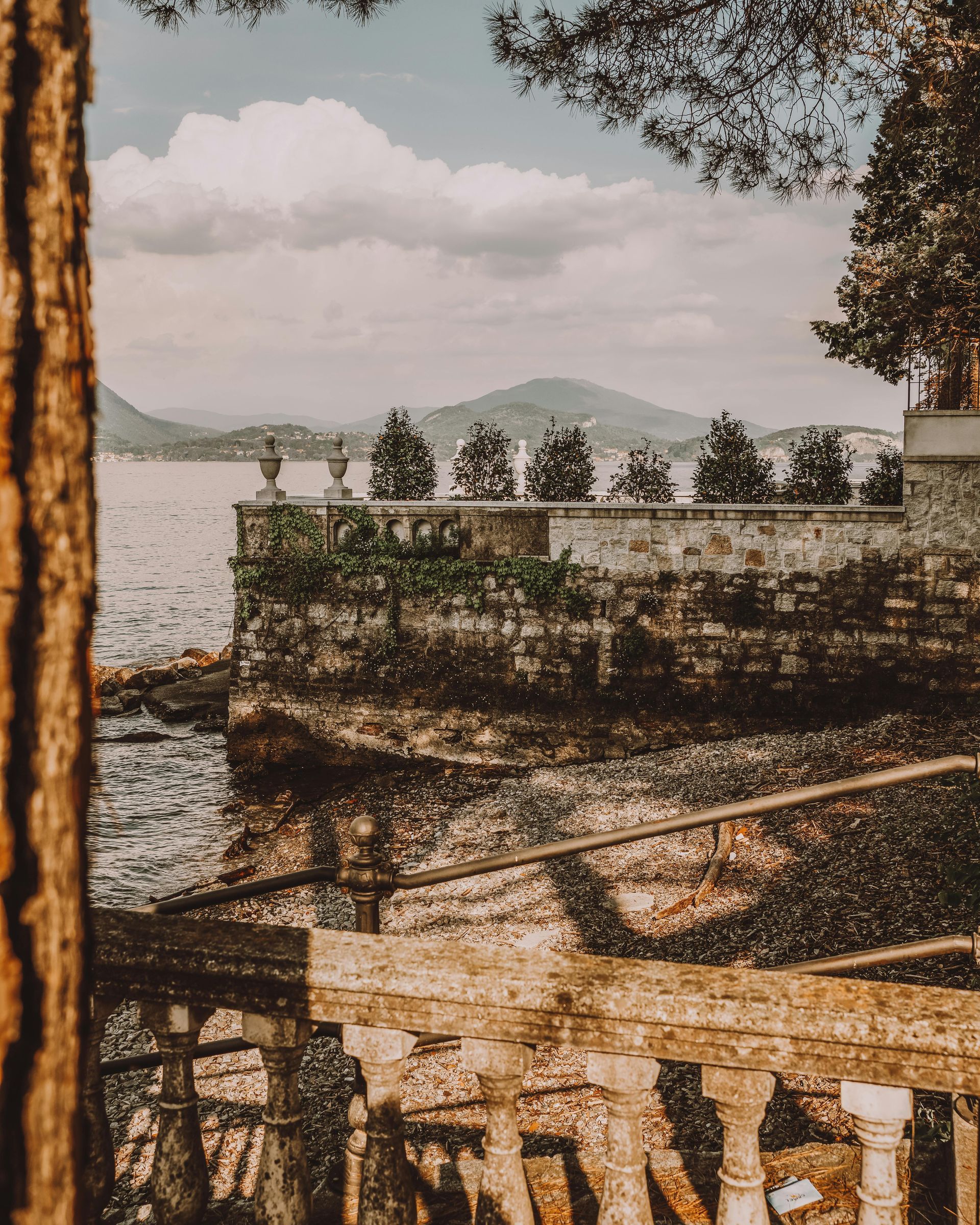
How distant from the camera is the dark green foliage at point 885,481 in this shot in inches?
524

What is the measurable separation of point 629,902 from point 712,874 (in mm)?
696

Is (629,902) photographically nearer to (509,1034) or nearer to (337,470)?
(509,1034)

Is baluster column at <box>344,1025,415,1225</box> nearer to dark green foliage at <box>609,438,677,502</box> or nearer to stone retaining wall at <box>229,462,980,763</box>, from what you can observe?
stone retaining wall at <box>229,462,980,763</box>

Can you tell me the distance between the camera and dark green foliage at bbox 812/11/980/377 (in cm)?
514

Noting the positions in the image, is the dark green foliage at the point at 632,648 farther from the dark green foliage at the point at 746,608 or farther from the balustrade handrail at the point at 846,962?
the balustrade handrail at the point at 846,962

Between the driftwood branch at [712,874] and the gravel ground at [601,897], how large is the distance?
76 mm

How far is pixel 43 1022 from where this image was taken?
99 cm

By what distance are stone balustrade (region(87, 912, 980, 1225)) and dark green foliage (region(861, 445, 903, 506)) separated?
38.7ft

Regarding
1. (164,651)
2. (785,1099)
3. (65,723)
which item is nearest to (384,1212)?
(65,723)

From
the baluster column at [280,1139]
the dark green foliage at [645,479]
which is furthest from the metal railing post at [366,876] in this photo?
the dark green foliage at [645,479]

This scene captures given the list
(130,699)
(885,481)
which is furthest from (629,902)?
(130,699)

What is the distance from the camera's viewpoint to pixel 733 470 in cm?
1578

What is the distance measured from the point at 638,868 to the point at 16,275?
7.50 meters

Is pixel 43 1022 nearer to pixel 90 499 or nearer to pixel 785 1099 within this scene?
pixel 90 499
